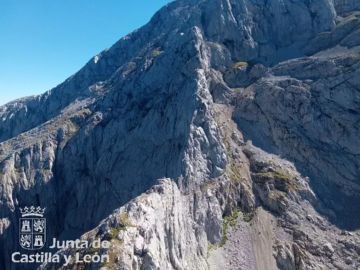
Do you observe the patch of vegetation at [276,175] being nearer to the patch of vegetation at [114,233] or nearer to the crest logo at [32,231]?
the patch of vegetation at [114,233]

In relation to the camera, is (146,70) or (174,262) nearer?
(174,262)

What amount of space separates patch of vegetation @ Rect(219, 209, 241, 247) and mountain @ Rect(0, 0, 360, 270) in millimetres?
268

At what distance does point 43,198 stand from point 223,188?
155ft

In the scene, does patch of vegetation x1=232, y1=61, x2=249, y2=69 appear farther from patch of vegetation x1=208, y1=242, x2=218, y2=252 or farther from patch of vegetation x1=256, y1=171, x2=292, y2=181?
patch of vegetation x1=208, y1=242, x2=218, y2=252

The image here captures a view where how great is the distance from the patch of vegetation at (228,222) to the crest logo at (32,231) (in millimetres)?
39986

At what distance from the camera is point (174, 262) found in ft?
175

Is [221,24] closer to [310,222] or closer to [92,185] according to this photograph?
[92,185]

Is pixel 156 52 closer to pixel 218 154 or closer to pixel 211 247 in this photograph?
pixel 218 154

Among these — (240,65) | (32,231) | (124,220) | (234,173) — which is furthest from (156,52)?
(124,220)

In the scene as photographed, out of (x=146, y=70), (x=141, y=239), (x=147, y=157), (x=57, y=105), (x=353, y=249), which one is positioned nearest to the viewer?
(x=141, y=239)

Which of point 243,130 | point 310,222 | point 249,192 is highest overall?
point 243,130

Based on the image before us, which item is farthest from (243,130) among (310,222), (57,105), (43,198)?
(57,105)

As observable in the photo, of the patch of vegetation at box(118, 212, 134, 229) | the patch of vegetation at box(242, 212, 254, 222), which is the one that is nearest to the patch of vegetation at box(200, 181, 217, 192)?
the patch of vegetation at box(242, 212, 254, 222)

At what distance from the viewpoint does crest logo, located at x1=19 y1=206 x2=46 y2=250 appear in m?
84.2
